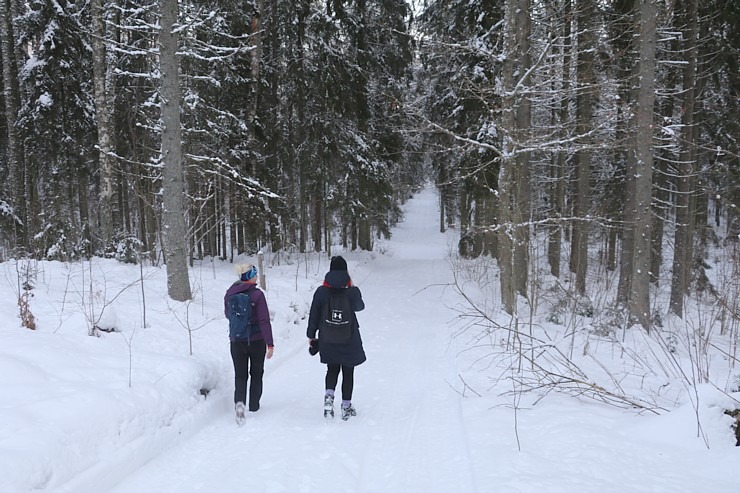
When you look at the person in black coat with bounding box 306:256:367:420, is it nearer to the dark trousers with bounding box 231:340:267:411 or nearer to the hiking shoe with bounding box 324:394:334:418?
the hiking shoe with bounding box 324:394:334:418

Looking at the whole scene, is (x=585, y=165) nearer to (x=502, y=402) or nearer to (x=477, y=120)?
(x=477, y=120)

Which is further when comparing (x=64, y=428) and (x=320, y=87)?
(x=320, y=87)

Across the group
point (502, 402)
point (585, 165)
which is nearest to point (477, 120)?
point (585, 165)

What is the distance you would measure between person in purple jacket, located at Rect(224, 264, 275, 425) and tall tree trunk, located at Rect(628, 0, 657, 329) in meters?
7.43

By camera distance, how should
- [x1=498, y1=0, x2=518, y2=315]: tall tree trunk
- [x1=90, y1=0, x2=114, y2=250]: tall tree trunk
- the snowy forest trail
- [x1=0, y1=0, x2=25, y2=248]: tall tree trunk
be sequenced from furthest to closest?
[x1=0, y1=0, x2=25, y2=248]: tall tree trunk
[x1=90, y1=0, x2=114, y2=250]: tall tree trunk
[x1=498, y1=0, x2=518, y2=315]: tall tree trunk
the snowy forest trail

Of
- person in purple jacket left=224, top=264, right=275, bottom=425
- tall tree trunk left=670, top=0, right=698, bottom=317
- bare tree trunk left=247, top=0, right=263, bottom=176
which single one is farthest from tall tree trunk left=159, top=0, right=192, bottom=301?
tall tree trunk left=670, top=0, right=698, bottom=317

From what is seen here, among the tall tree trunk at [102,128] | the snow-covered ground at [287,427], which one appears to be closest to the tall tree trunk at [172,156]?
the snow-covered ground at [287,427]

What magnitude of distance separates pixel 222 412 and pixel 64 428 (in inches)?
75.4

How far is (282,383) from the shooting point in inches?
245

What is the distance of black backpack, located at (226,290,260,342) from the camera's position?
16.0 ft

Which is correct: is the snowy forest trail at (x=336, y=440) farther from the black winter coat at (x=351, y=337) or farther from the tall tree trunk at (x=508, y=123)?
the tall tree trunk at (x=508, y=123)

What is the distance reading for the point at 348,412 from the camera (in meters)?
4.98

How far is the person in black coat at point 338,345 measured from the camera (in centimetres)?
495

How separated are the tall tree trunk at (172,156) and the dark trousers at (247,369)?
3.61 m
